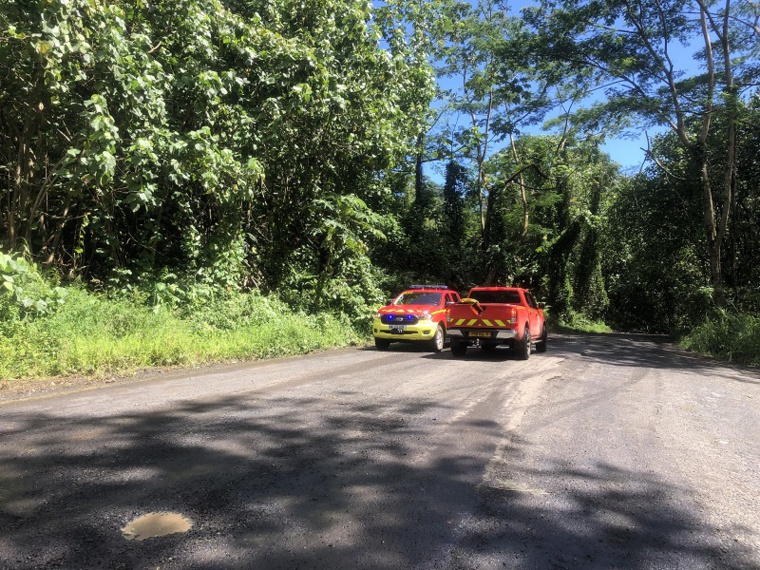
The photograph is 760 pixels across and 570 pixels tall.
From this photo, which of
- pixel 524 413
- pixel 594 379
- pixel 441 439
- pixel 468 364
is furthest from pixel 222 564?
pixel 468 364

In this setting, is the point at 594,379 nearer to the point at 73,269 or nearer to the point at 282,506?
the point at 282,506

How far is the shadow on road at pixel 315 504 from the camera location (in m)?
2.66

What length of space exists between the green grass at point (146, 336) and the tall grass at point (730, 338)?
424 inches

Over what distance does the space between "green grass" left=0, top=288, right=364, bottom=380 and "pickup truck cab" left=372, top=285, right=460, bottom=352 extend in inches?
55.8

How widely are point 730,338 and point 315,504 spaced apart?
49.0 ft

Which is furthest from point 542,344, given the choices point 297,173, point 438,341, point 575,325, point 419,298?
point 575,325

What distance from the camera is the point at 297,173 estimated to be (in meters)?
16.2

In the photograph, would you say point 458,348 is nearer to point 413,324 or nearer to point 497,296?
point 413,324

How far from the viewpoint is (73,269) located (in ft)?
38.9

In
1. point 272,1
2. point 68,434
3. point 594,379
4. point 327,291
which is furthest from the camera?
point 327,291

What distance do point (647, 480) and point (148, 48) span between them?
12.6 meters

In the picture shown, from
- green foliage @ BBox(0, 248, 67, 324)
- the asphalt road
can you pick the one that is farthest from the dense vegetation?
the asphalt road

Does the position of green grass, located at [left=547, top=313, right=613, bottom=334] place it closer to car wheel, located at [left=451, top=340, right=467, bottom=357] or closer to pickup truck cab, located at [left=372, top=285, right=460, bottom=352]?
pickup truck cab, located at [left=372, top=285, right=460, bottom=352]

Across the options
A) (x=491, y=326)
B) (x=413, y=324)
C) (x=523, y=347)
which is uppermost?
(x=491, y=326)
